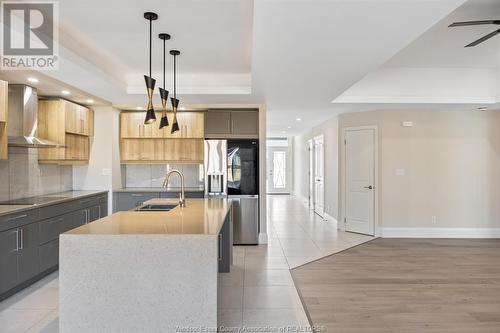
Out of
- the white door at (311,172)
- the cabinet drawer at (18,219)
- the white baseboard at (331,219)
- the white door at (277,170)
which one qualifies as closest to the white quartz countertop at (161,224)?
the cabinet drawer at (18,219)

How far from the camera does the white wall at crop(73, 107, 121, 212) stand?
18.3 ft

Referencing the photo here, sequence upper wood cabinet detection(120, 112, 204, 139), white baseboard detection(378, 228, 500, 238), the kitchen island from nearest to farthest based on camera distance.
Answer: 1. the kitchen island
2. upper wood cabinet detection(120, 112, 204, 139)
3. white baseboard detection(378, 228, 500, 238)

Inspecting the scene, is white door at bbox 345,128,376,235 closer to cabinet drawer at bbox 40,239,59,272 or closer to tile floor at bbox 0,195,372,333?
tile floor at bbox 0,195,372,333

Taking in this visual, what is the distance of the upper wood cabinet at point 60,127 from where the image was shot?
468cm

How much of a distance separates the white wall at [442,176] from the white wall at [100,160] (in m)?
4.84

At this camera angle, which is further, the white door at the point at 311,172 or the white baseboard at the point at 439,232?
the white door at the point at 311,172

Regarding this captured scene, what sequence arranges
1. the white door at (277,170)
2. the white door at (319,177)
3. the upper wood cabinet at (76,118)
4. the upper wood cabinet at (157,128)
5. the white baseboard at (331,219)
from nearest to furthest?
the upper wood cabinet at (76,118), the upper wood cabinet at (157,128), the white baseboard at (331,219), the white door at (319,177), the white door at (277,170)

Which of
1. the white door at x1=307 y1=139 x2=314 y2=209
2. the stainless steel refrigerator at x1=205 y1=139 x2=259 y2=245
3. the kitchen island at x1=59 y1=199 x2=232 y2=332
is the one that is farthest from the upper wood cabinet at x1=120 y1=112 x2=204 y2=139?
the white door at x1=307 y1=139 x2=314 y2=209

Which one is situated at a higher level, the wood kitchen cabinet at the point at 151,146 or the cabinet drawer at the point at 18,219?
the wood kitchen cabinet at the point at 151,146

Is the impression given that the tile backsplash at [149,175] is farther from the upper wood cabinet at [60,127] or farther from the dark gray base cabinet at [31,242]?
the dark gray base cabinet at [31,242]

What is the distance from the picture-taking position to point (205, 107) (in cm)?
565

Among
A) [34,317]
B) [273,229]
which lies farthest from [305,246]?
[34,317]

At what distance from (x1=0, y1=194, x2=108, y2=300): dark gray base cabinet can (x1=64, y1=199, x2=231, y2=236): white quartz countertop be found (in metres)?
1.25

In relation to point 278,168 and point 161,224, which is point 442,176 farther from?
point 278,168
